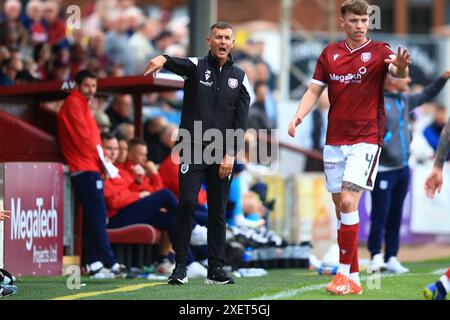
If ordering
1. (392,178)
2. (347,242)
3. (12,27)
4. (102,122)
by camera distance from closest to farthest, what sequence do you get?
(347,242) → (392,178) → (102,122) → (12,27)

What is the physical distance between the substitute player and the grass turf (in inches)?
13.7

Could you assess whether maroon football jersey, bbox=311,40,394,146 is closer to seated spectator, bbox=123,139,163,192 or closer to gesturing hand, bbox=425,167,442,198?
gesturing hand, bbox=425,167,442,198

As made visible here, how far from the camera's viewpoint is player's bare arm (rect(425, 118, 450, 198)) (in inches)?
315

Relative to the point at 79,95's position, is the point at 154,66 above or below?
above

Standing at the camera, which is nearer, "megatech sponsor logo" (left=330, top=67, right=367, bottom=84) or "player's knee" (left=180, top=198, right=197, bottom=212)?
"megatech sponsor logo" (left=330, top=67, right=367, bottom=84)

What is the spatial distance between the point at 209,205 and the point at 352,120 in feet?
5.48

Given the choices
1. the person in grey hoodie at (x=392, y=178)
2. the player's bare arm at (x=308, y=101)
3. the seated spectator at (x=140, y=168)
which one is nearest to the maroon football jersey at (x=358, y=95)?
the player's bare arm at (x=308, y=101)

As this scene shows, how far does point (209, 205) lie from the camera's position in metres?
10.2

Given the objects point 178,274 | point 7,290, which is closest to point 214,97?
point 178,274

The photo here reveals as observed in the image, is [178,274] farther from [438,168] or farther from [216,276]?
[438,168]

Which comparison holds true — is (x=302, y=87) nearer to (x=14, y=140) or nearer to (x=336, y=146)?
(x=14, y=140)

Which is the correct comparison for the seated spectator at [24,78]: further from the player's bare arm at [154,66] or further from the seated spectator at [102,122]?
the player's bare arm at [154,66]

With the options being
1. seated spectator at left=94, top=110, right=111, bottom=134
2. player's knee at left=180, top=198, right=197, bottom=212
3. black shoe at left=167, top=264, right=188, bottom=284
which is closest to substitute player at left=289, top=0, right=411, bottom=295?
player's knee at left=180, top=198, right=197, bottom=212

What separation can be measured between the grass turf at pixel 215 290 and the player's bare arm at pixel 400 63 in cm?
175
